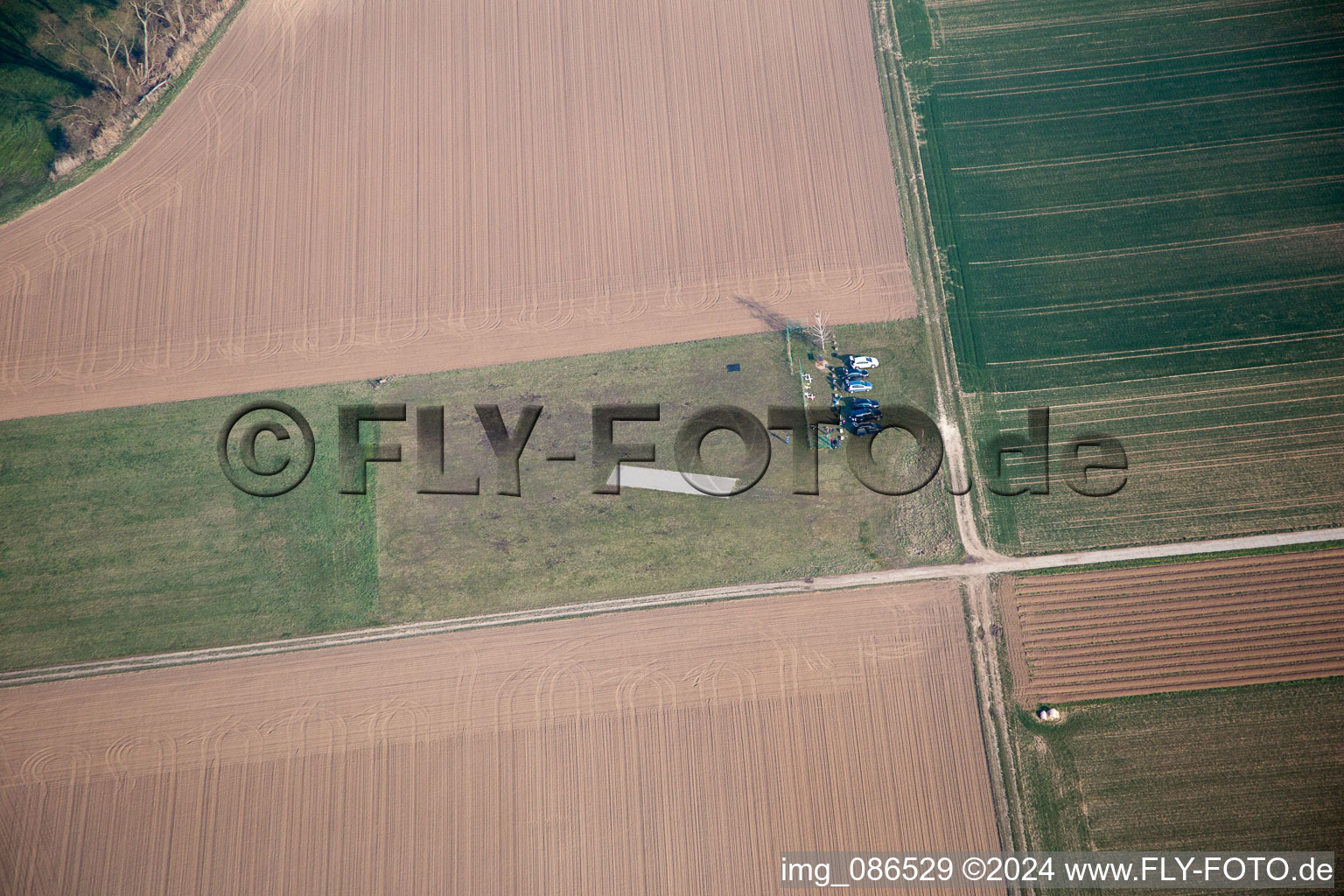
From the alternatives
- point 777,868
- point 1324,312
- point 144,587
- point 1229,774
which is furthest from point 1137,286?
point 144,587

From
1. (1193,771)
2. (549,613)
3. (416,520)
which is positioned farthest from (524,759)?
(1193,771)

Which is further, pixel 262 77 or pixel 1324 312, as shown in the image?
pixel 262 77

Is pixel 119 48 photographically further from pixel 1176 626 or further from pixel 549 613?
pixel 1176 626

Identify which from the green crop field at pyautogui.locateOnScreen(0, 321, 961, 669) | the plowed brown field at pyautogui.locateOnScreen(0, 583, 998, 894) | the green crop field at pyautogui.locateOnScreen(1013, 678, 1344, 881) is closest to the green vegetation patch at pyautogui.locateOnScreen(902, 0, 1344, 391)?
the green crop field at pyautogui.locateOnScreen(0, 321, 961, 669)

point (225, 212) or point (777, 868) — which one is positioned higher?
point (225, 212)

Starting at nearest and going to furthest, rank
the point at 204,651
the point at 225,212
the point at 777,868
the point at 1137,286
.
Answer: the point at 777,868
the point at 204,651
the point at 1137,286
the point at 225,212

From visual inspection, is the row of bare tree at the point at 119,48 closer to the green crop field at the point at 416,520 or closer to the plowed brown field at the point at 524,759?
the green crop field at the point at 416,520

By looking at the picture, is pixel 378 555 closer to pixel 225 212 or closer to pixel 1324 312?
pixel 225 212
